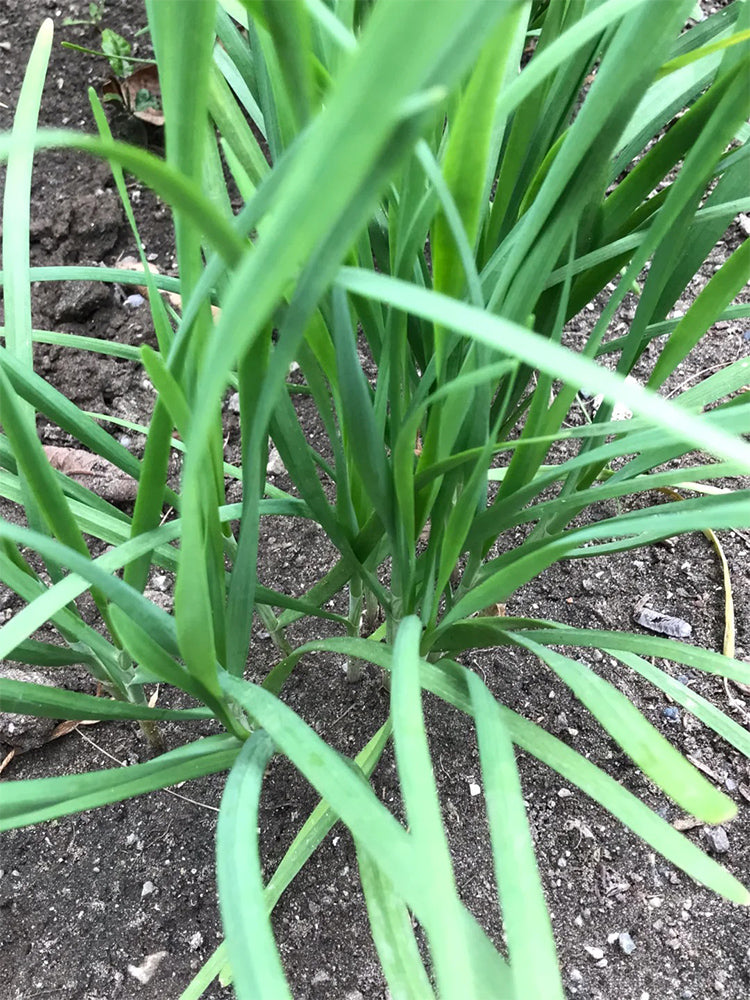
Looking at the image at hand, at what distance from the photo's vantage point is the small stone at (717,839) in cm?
74

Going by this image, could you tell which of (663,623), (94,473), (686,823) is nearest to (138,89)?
(94,473)

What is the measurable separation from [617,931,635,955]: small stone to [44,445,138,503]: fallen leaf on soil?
74 centimetres

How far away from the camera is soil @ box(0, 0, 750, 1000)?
669mm

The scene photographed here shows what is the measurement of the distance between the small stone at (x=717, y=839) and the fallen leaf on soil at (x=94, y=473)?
772 millimetres

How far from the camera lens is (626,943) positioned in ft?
2.26

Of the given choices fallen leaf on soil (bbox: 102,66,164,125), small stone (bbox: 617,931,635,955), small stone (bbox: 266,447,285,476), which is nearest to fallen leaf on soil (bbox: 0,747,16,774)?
small stone (bbox: 266,447,285,476)

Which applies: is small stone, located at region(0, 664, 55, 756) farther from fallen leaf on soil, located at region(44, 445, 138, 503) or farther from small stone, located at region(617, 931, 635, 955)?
small stone, located at region(617, 931, 635, 955)

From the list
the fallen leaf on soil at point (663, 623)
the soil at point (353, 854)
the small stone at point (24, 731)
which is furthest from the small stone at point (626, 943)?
the small stone at point (24, 731)


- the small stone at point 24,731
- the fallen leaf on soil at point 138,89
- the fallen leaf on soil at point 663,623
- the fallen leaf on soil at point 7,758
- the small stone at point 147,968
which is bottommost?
the small stone at point 147,968

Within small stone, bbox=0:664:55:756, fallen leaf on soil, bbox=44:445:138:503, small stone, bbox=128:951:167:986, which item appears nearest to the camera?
small stone, bbox=128:951:167:986

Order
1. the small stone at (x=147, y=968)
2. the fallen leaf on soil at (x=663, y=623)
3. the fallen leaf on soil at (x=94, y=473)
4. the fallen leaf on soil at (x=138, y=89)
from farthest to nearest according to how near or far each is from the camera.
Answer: the fallen leaf on soil at (x=138, y=89)
the fallen leaf on soil at (x=94, y=473)
the fallen leaf on soil at (x=663, y=623)
the small stone at (x=147, y=968)

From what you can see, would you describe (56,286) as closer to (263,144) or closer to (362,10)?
(263,144)

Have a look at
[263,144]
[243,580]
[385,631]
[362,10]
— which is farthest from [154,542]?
[263,144]

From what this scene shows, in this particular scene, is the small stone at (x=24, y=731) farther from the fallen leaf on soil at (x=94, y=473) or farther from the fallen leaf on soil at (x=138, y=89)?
the fallen leaf on soil at (x=138, y=89)
